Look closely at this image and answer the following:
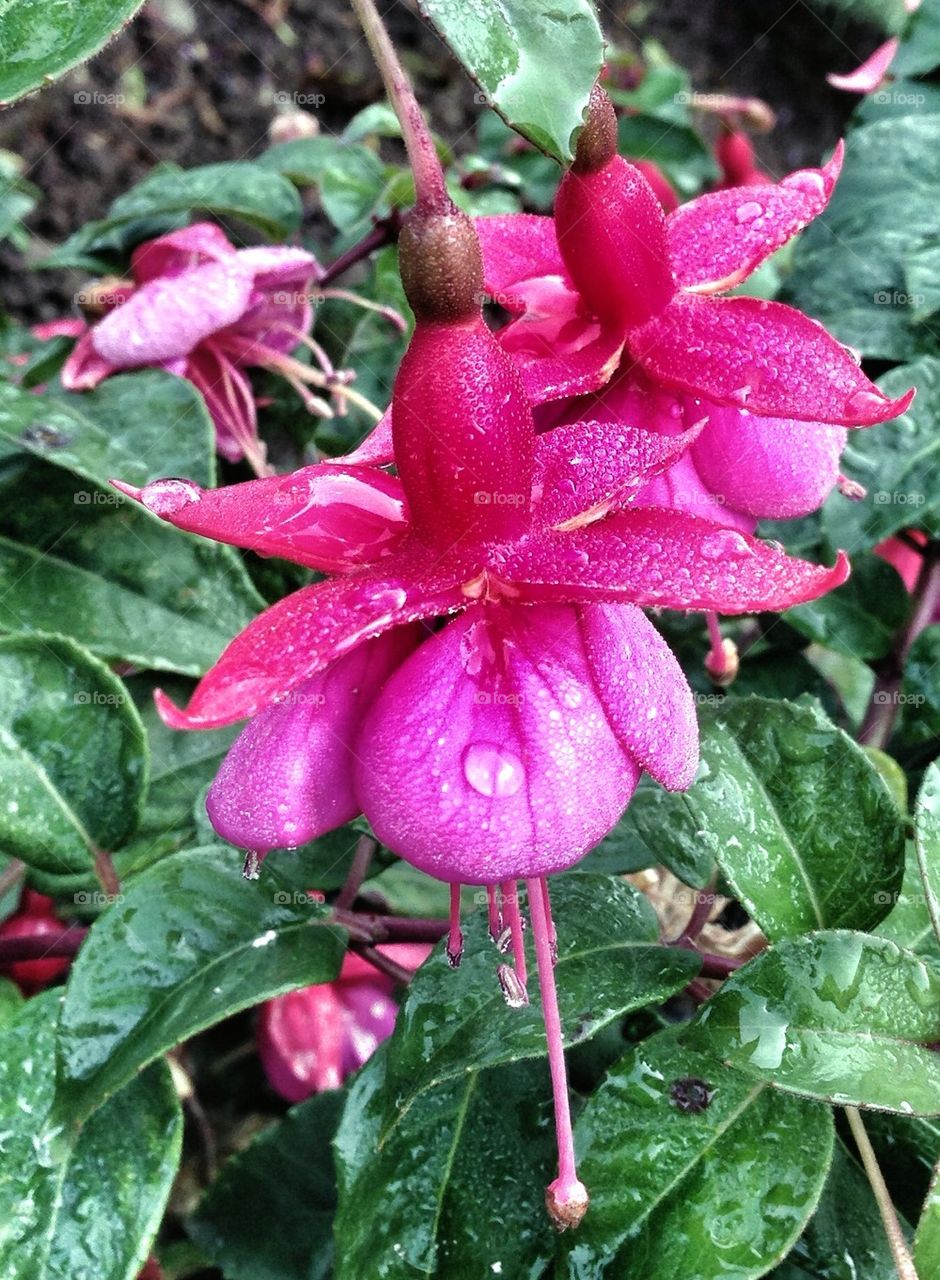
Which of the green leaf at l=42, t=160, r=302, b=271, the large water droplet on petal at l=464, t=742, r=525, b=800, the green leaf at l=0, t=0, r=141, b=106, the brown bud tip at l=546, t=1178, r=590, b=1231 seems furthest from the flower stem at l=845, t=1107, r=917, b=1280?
the green leaf at l=42, t=160, r=302, b=271

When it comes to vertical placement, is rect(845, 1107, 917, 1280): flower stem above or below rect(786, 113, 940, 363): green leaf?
below

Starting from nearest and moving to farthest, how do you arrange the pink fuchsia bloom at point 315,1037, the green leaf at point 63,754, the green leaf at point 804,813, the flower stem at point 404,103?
the flower stem at point 404,103, the green leaf at point 804,813, the green leaf at point 63,754, the pink fuchsia bloom at point 315,1037

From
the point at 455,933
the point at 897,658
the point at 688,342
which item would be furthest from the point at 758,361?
the point at 897,658

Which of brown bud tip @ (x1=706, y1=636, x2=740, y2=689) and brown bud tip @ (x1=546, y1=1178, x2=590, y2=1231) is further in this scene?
brown bud tip @ (x1=706, y1=636, x2=740, y2=689)

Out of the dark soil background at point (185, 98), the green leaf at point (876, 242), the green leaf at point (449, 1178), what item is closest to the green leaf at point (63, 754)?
the green leaf at point (449, 1178)

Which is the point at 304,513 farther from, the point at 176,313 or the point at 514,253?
the point at 176,313

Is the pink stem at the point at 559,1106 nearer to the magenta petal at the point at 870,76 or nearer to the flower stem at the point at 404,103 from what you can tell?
the flower stem at the point at 404,103

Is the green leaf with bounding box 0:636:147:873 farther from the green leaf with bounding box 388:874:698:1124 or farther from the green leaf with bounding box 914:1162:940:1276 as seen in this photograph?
the green leaf with bounding box 914:1162:940:1276

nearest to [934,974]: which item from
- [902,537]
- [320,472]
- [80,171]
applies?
[320,472]
